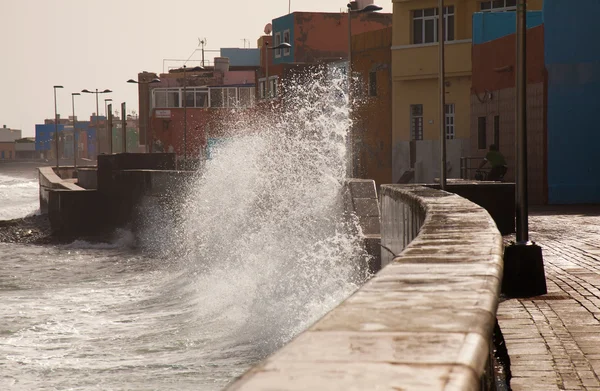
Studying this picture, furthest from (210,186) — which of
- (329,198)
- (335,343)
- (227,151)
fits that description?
(335,343)

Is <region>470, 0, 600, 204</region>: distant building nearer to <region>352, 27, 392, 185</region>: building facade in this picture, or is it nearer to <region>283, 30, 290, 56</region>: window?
<region>352, 27, 392, 185</region>: building facade

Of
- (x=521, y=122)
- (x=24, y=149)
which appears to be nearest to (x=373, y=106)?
(x=521, y=122)

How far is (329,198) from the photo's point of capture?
20.0 metres

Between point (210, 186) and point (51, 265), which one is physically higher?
point (210, 186)

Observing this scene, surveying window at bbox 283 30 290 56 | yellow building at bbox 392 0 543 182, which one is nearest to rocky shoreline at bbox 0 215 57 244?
yellow building at bbox 392 0 543 182

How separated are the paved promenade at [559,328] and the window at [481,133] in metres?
17.8

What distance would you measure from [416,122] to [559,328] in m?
32.4

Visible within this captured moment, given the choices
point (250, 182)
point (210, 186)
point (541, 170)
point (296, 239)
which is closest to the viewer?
point (296, 239)

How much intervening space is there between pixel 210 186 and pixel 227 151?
1.85 meters

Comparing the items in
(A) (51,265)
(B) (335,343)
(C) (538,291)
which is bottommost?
(A) (51,265)

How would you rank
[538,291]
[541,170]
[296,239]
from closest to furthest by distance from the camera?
[538,291], [296,239], [541,170]

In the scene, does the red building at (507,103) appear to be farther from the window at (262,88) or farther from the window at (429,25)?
the window at (262,88)

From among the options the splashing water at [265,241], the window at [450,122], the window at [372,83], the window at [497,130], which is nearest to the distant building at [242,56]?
the window at [372,83]

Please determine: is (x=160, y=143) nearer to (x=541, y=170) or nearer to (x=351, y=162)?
(x=351, y=162)
